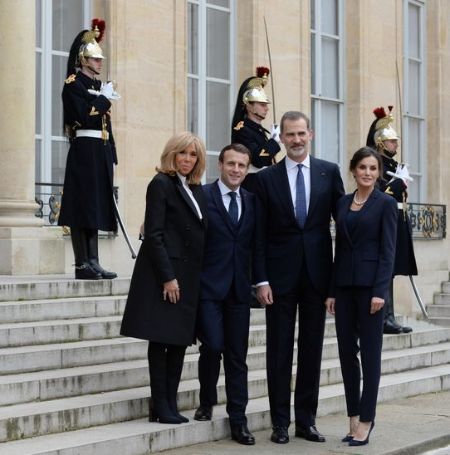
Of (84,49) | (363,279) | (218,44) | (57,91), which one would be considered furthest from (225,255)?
(218,44)

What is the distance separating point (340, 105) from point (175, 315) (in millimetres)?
10782

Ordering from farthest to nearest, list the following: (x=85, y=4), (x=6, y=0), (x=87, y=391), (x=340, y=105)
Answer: (x=340, y=105) < (x=85, y=4) < (x=6, y=0) < (x=87, y=391)

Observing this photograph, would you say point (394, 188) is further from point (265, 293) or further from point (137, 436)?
point (137, 436)

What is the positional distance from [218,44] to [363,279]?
828cm

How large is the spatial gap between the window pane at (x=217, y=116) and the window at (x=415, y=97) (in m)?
4.48

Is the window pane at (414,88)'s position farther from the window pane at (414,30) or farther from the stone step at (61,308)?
the stone step at (61,308)

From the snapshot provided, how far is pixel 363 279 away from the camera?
24.1ft

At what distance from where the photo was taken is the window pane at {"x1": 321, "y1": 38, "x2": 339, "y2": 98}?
17.3 m

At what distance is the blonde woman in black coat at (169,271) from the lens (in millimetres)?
7230

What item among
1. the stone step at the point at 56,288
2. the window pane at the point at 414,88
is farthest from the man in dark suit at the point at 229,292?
the window pane at the point at 414,88

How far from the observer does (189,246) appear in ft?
24.1

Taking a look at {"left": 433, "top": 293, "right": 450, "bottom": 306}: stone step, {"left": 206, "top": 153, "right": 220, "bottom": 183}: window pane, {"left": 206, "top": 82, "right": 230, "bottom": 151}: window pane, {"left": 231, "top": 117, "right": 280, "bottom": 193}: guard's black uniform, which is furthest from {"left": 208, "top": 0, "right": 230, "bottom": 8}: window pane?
{"left": 433, "top": 293, "right": 450, "bottom": 306}: stone step

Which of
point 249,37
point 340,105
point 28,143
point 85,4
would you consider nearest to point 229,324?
point 28,143

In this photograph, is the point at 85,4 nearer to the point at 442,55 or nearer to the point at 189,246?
the point at 189,246
